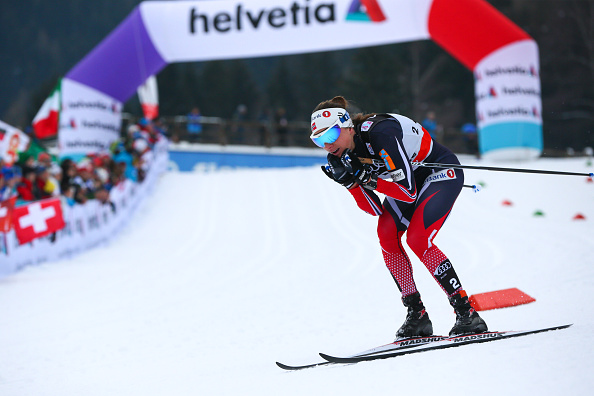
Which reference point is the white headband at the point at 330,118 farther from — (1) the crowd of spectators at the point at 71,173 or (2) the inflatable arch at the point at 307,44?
(2) the inflatable arch at the point at 307,44

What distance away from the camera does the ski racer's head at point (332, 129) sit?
393 centimetres

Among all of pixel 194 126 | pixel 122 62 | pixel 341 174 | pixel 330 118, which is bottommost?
pixel 341 174

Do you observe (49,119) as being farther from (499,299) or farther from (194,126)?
(499,299)

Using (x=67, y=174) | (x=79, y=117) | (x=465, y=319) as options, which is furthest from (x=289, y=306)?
(x=79, y=117)

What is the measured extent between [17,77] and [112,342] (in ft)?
172

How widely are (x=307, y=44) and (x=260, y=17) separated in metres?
1.28

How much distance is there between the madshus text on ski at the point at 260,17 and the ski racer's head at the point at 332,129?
1149cm

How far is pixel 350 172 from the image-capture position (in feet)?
12.6

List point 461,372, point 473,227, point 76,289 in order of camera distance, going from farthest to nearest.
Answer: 1. point 473,227
2. point 76,289
3. point 461,372

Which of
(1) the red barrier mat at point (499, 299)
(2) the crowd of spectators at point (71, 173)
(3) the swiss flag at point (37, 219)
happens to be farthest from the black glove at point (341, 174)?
(2) the crowd of spectators at point (71, 173)

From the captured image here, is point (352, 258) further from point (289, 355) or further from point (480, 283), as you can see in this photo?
point (289, 355)

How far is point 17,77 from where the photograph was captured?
171 feet

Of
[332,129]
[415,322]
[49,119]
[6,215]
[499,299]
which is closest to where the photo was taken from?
[332,129]

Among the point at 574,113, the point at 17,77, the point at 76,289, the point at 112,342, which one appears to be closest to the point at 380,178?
the point at 112,342
